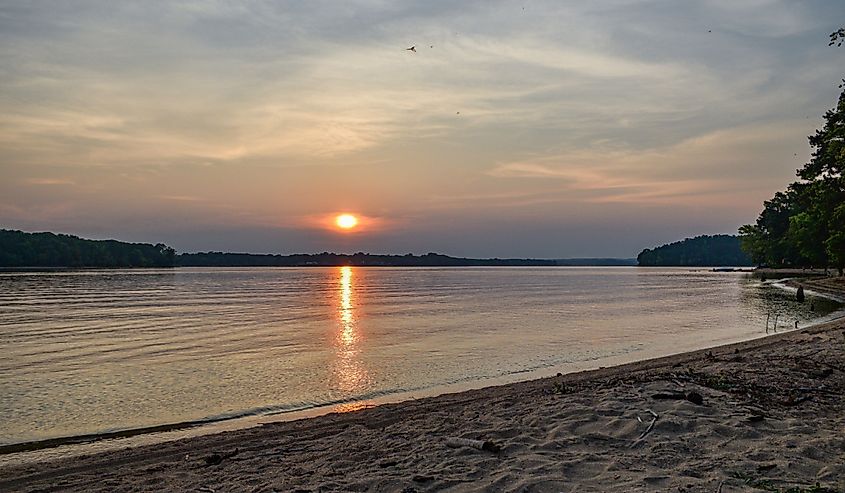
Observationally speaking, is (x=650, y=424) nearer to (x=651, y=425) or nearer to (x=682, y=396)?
(x=651, y=425)

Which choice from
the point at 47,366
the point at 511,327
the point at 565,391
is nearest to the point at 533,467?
the point at 565,391

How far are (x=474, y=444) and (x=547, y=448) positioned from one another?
986 millimetres

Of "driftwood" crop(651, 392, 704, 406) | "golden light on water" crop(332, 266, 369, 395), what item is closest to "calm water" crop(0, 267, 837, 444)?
"golden light on water" crop(332, 266, 369, 395)

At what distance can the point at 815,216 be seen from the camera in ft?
205

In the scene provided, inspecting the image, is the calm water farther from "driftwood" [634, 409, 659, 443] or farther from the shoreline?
"driftwood" [634, 409, 659, 443]

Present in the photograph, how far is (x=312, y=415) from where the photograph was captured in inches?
565

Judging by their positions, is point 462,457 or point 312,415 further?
point 312,415

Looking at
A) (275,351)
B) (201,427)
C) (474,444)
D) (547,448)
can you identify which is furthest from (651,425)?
(275,351)

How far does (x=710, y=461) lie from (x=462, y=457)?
118 inches

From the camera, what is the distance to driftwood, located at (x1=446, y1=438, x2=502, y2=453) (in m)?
8.45

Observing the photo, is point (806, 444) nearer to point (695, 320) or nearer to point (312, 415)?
point (312, 415)

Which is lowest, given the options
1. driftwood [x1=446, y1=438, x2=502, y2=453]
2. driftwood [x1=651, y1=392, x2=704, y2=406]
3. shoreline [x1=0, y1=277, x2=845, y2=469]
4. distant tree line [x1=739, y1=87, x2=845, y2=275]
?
shoreline [x1=0, y1=277, x2=845, y2=469]

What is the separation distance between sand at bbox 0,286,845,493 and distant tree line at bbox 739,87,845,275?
86.0 ft

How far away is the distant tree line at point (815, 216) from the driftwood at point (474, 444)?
30.3m
